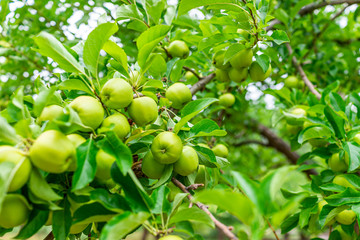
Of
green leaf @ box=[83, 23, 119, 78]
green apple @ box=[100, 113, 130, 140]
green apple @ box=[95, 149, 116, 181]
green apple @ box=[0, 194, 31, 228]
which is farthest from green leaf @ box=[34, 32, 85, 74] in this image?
green apple @ box=[0, 194, 31, 228]

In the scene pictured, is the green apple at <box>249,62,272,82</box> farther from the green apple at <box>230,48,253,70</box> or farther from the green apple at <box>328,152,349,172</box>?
the green apple at <box>328,152,349,172</box>

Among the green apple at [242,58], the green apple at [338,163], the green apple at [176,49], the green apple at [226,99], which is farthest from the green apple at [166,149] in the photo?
the green apple at [226,99]

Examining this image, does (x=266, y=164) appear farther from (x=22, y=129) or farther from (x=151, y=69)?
(x=22, y=129)

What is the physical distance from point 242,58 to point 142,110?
57 cm

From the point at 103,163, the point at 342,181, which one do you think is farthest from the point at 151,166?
the point at 342,181

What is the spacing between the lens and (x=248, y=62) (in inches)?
50.3

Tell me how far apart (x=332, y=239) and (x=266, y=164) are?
3074 millimetres

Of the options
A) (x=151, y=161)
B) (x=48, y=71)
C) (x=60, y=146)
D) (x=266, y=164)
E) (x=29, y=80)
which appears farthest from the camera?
(x=266, y=164)

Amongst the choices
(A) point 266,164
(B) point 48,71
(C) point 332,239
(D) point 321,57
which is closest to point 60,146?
(C) point 332,239

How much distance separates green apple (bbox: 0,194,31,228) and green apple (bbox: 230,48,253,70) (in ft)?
3.13

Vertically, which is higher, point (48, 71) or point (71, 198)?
point (71, 198)

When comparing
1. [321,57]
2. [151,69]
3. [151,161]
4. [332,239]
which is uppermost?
[151,69]

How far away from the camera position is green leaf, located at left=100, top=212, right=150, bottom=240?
59 cm

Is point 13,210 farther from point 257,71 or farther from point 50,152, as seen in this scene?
point 257,71
